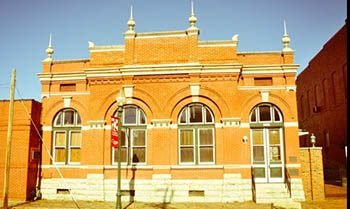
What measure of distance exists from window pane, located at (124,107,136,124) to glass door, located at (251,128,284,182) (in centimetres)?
605

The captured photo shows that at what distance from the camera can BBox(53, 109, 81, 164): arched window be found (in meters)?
16.3

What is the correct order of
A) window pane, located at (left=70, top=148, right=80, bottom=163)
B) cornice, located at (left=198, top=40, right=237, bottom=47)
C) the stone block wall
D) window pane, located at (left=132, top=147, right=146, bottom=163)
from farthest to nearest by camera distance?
window pane, located at (left=70, top=148, right=80, bottom=163) < cornice, located at (left=198, top=40, right=237, bottom=47) < window pane, located at (left=132, top=147, right=146, bottom=163) < the stone block wall

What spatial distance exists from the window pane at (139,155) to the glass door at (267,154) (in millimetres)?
5437

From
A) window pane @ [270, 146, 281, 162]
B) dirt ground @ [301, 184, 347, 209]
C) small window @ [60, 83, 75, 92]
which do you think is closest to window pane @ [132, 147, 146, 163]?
small window @ [60, 83, 75, 92]

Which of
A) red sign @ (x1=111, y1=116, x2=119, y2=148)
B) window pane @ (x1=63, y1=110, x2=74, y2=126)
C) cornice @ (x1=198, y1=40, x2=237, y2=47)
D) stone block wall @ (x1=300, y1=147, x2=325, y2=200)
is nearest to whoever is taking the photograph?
red sign @ (x1=111, y1=116, x2=119, y2=148)

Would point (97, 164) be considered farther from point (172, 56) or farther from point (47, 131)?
point (172, 56)

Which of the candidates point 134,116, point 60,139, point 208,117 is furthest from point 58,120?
point 208,117

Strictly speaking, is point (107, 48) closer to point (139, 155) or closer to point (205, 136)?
point (139, 155)

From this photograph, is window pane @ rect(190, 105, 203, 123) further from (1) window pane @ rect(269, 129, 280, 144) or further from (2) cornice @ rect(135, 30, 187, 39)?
(2) cornice @ rect(135, 30, 187, 39)

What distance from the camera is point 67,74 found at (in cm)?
1670

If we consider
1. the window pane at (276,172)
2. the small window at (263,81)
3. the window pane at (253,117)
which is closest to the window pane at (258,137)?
Answer: the window pane at (253,117)

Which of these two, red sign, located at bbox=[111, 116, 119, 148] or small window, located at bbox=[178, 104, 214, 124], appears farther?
small window, located at bbox=[178, 104, 214, 124]

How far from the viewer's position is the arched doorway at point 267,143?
15.3 metres

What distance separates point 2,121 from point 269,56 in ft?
46.5
